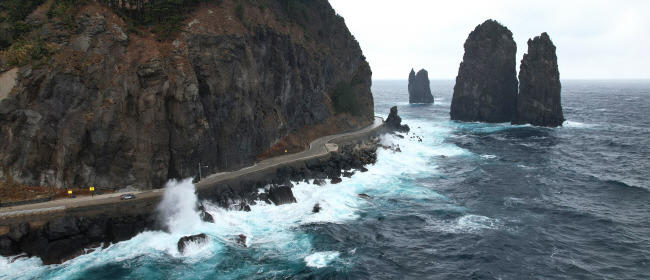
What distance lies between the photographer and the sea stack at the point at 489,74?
372 ft

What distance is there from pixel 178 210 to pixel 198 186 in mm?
5106

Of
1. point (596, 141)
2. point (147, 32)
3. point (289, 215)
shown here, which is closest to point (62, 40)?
point (147, 32)

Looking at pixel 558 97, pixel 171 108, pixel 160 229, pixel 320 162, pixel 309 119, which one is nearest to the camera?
pixel 160 229

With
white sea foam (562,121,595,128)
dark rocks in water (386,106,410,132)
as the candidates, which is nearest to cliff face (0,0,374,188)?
dark rocks in water (386,106,410,132)

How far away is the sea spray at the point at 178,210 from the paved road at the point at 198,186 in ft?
4.41

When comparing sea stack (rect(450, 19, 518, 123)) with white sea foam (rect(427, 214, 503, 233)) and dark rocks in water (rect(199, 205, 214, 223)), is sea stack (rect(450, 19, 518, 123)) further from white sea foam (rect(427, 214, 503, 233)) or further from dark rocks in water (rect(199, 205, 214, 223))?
dark rocks in water (rect(199, 205, 214, 223))

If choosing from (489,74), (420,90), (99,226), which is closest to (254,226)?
(99,226)

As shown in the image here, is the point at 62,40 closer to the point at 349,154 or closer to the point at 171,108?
the point at 171,108

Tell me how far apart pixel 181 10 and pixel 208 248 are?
3180cm

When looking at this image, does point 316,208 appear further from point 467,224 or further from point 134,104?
point 134,104

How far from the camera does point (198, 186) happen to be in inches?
1812

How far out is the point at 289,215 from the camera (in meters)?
45.5

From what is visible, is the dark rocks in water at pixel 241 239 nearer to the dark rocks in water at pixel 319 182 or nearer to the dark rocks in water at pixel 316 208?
the dark rocks in water at pixel 316 208

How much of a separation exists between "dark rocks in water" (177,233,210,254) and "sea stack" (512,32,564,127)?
9196cm
